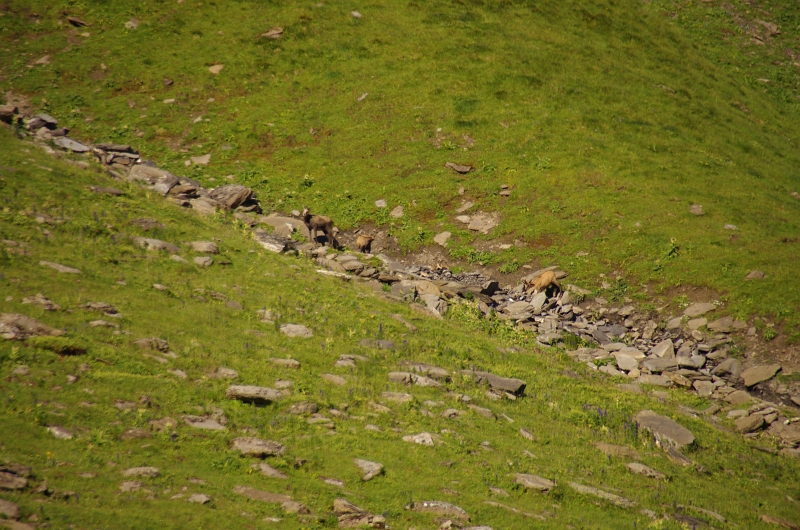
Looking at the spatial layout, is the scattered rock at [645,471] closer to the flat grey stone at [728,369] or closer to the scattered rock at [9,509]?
the flat grey stone at [728,369]

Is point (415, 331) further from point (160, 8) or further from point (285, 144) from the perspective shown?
point (160, 8)

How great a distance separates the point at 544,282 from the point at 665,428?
10966 millimetres

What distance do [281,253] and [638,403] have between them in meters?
13.6

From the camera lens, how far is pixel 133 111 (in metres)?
39.3

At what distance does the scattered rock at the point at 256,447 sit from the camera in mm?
11648

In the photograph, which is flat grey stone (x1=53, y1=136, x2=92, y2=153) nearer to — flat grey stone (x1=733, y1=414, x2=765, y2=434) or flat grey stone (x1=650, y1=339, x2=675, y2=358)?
flat grey stone (x1=650, y1=339, x2=675, y2=358)

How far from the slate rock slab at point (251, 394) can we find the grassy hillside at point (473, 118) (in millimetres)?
17939

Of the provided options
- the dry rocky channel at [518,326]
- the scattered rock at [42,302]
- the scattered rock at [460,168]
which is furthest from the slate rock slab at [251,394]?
the scattered rock at [460,168]

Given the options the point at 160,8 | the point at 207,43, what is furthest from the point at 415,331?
the point at 160,8

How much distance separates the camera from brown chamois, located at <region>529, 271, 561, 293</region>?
27.6 meters

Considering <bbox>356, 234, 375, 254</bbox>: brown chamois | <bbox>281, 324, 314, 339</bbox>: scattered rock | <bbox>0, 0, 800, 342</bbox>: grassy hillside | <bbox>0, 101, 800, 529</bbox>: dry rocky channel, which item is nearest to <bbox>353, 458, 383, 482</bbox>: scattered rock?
<bbox>0, 101, 800, 529</bbox>: dry rocky channel

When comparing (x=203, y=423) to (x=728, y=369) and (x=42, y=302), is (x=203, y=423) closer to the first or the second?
(x=42, y=302)

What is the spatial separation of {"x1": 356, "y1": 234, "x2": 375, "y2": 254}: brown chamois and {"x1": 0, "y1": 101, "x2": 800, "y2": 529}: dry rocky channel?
1.14m

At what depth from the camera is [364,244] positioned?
30875mm
